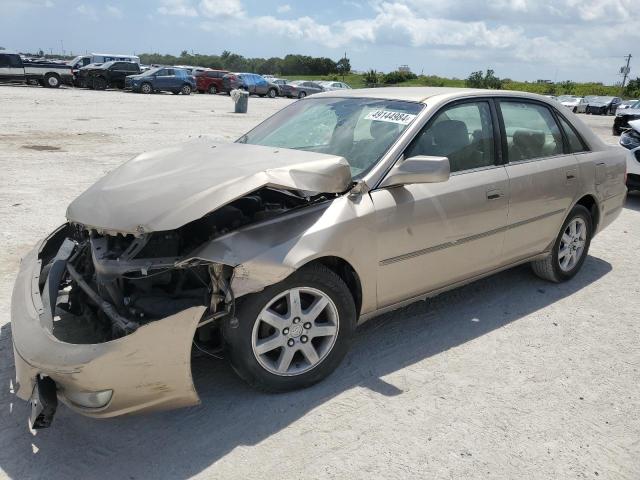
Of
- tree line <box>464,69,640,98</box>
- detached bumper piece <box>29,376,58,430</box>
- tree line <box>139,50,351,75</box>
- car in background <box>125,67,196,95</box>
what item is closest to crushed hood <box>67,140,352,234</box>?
detached bumper piece <box>29,376,58,430</box>

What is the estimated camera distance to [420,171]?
3219mm

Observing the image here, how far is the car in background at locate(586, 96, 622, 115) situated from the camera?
37434mm

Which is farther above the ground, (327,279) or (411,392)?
(327,279)

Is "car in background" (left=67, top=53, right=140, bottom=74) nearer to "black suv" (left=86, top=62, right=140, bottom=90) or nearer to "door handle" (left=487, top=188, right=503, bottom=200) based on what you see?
"black suv" (left=86, top=62, right=140, bottom=90)

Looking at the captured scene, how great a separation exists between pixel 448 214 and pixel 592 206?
2.17 metres

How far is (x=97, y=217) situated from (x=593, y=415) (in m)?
2.92

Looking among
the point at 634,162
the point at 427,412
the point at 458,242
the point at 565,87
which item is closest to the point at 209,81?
the point at 634,162

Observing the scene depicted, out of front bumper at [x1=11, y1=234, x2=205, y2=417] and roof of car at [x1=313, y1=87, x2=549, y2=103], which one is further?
roof of car at [x1=313, y1=87, x2=549, y2=103]

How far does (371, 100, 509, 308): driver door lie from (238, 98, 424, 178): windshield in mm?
208

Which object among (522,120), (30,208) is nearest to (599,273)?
(522,120)

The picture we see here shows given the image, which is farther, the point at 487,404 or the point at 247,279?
the point at 487,404

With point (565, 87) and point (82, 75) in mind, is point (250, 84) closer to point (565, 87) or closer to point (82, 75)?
point (82, 75)

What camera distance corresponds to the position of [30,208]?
6461mm

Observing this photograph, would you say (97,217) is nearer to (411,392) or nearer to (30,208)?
(411,392)
